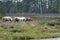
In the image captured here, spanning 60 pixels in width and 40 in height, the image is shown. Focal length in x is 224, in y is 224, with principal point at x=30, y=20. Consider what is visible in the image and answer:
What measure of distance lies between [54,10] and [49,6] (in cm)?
622

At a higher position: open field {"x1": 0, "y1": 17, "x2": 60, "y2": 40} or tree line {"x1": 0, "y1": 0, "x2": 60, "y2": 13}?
open field {"x1": 0, "y1": 17, "x2": 60, "y2": 40}

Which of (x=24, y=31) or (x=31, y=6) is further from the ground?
(x=24, y=31)

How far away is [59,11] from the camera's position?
297 ft

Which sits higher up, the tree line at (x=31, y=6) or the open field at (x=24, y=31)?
the open field at (x=24, y=31)

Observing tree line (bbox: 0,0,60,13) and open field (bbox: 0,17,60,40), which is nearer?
open field (bbox: 0,17,60,40)

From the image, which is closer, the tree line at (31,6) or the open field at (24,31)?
the open field at (24,31)

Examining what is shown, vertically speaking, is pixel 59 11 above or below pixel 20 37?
below

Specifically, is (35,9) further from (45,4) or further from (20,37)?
(20,37)

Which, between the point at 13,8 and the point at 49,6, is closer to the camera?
the point at 13,8

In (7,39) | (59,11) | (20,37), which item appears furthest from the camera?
(59,11)

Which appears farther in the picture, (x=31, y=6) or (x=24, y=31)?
(x=31, y=6)

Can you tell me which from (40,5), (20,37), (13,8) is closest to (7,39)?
(20,37)

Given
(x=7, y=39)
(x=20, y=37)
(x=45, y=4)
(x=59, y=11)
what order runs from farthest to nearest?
(x=45, y=4), (x=59, y=11), (x=20, y=37), (x=7, y=39)

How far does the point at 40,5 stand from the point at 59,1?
9684 millimetres
